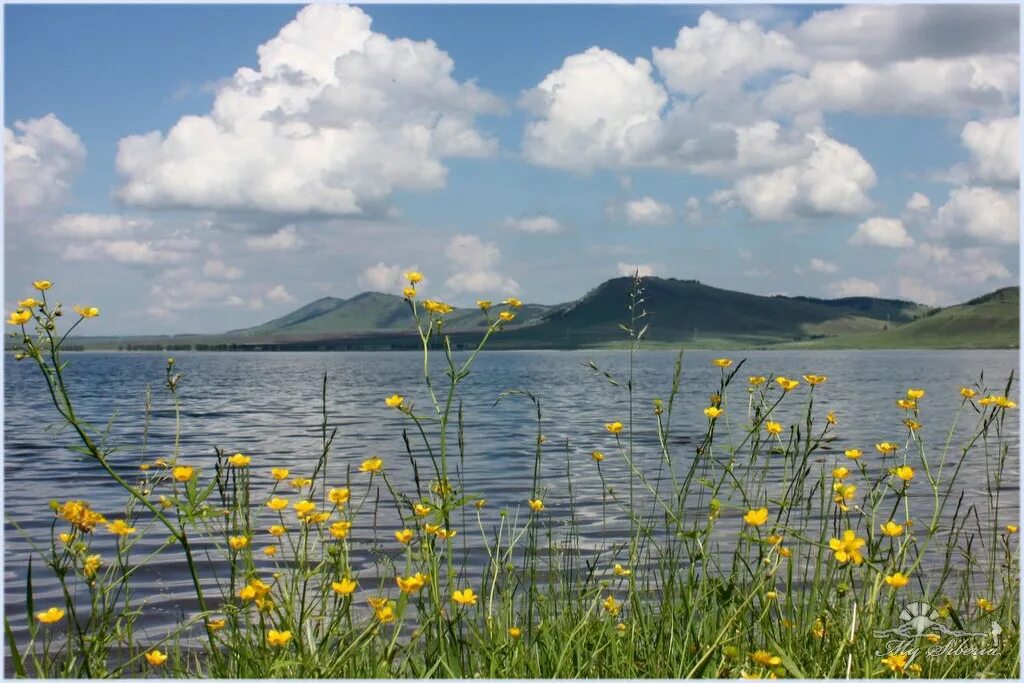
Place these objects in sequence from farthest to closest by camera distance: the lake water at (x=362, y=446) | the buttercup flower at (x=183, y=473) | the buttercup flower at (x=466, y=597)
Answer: the lake water at (x=362, y=446), the buttercup flower at (x=466, y=597), the buttercup flower at (x=183, y=473)

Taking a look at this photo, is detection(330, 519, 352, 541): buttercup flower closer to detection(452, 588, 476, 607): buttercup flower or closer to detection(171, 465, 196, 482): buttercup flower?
detection(171, 465, 196, 482): buttercup flower

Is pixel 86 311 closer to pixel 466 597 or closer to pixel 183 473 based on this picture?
pixel 183 473

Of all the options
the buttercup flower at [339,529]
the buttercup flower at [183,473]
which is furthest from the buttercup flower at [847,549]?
the buttercup flower at [183,473]

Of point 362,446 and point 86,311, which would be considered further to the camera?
point 362,446

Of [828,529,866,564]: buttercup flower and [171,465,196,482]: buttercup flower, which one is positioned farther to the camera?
[171,465,196,482]: buttercup flower

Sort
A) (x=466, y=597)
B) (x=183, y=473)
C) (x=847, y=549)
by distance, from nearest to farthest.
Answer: (x=847, y=549), (x=183, y=473), (x=466, y=597)

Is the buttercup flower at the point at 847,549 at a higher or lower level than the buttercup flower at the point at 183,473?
lower

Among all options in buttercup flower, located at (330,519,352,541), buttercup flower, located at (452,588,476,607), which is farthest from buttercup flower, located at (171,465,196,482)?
buttercup flower, located at (452,588,476,607)

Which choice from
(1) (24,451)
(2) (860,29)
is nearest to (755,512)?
(2) (860,29)

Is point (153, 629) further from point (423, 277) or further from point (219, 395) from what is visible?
point (219, 395)

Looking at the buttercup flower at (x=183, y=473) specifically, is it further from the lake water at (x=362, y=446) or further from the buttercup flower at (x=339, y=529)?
the lake water at (x=362, y=446)

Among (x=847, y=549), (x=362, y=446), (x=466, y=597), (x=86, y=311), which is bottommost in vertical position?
(x=362, y=446)

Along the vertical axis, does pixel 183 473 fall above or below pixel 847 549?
above

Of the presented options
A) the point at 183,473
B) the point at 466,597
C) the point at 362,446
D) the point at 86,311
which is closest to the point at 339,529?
the point at 183,473
